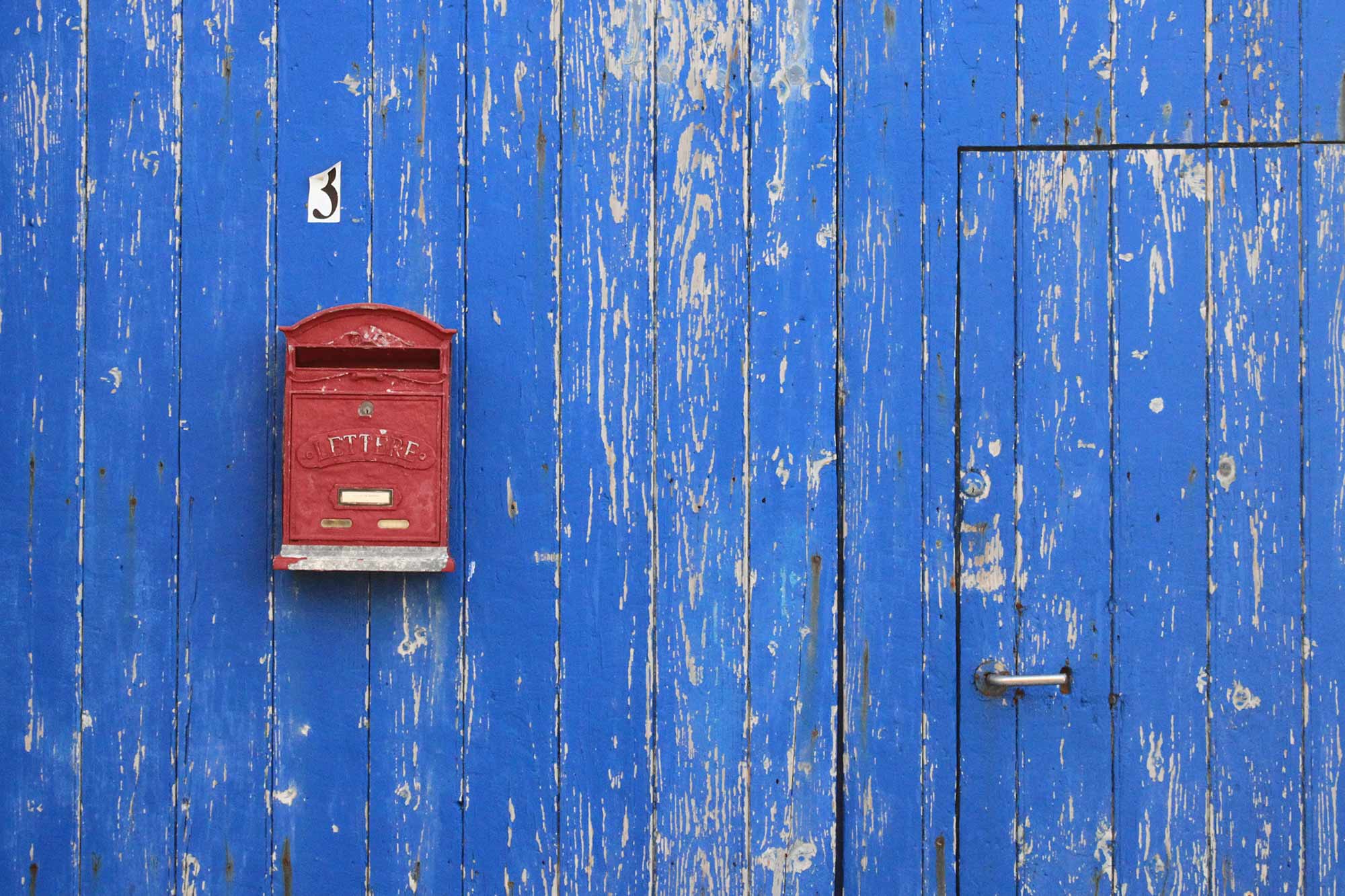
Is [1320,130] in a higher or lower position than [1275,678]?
higher

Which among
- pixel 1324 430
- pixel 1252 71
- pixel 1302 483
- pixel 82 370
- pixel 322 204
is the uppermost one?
pixel 1252 71

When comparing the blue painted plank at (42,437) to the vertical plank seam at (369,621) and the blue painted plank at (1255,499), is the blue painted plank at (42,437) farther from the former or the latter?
the blue painted plank at (1255,499)

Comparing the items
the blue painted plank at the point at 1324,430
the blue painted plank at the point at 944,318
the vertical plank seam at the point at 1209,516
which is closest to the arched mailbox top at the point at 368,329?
the blue painted plank at the point at 944,318

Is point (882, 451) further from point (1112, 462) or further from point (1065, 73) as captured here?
point (1065, 73)

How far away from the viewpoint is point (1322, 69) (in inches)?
72.4

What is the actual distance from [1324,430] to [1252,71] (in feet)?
2.36

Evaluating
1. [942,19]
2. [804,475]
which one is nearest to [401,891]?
[804,475]

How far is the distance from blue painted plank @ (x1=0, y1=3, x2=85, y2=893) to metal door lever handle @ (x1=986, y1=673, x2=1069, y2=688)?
178 cm

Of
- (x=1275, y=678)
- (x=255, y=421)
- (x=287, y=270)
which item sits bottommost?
(x=1275, y=678)

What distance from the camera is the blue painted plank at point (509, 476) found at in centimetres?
184

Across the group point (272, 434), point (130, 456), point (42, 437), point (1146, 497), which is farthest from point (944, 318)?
point (42, 437)

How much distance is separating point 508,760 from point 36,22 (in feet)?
5.64

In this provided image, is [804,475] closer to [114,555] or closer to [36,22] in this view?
[114,555]

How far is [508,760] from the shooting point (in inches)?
72.5
